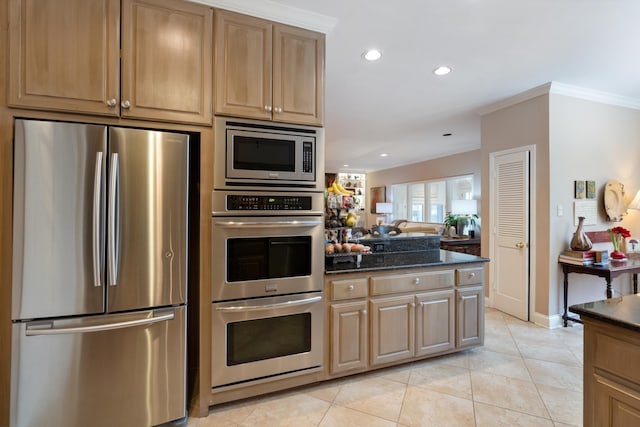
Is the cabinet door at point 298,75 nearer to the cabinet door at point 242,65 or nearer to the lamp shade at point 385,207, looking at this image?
the cabinet door at point 242,65

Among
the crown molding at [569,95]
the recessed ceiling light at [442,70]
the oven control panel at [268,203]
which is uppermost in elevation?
the recessed ceiling light at [442,70]

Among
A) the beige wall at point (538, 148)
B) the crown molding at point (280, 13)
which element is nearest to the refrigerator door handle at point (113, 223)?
the crown molding at point (280, 13)

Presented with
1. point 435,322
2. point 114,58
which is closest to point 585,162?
point 435,322

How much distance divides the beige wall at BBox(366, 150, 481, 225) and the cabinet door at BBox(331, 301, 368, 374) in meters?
5.09

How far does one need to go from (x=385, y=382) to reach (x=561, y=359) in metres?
1.62

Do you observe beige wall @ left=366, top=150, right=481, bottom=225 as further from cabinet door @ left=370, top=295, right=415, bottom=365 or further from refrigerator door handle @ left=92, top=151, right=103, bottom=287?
refrigerator door handle @ left=92, top=151, right=103, bottom=287

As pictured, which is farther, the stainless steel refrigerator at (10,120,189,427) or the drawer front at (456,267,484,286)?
the drawer front at (456,267,484,286)

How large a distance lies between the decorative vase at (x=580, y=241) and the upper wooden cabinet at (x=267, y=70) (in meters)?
3.06

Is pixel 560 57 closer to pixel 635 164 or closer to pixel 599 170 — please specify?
pixel 599 170

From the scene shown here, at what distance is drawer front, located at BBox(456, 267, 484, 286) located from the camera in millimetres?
2638

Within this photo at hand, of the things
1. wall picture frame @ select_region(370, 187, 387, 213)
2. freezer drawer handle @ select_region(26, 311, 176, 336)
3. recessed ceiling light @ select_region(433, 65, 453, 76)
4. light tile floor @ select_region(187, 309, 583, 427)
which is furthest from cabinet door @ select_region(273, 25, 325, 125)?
wall picture frame @ select_region(370, 187, 387, 213)

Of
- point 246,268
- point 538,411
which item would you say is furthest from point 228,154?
point 538,411

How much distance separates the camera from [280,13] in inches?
82.8

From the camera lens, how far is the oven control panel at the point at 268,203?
1.96 meters
